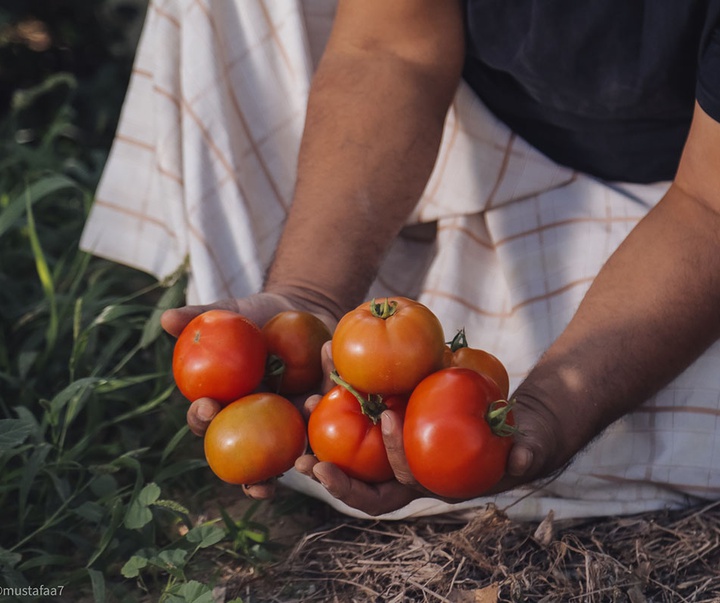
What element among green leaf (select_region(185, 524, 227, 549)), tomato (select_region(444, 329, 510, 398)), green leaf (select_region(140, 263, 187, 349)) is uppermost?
tomato (select_region(444, 329, 510, 398))

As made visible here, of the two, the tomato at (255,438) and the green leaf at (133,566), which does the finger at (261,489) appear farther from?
the green leaf at (133,566)

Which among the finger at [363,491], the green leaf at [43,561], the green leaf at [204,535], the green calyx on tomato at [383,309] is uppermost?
the green calyx on tomato at [383,309]

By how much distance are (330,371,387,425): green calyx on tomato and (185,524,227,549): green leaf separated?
1.36ft

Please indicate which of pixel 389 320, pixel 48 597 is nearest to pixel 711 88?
pixel 389 320

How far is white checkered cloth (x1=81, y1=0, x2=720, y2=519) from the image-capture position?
1995 millimetres

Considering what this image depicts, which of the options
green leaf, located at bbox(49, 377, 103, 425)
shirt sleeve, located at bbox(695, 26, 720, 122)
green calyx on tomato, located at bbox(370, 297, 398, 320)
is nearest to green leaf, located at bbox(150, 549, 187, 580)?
green leaf, located at bbox(49, 377, 103, 425)

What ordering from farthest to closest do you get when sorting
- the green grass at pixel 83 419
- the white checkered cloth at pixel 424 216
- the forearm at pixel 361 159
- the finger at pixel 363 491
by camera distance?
1. the forearm at pixel 361 159
2. the white checkered cloth at pixel 424 216
3. the green grass at pixel 83 419
4. the finger at pixel 363 491

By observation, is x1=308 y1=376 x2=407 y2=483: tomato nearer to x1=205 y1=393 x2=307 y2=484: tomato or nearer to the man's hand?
x1=205 y1=393 x2=307 y2=484: tomato

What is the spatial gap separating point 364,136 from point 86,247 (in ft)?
3.01

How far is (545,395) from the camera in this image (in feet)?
5.51

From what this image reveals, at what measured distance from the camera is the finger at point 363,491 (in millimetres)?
1520

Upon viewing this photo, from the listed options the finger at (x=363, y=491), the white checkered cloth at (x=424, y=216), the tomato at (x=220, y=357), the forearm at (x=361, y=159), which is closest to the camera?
the finger at (x=363, y=491)

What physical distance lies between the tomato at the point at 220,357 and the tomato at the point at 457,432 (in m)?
0.33

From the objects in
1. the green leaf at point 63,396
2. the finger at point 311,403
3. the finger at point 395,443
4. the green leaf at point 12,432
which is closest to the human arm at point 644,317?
the finger at point 395,443
